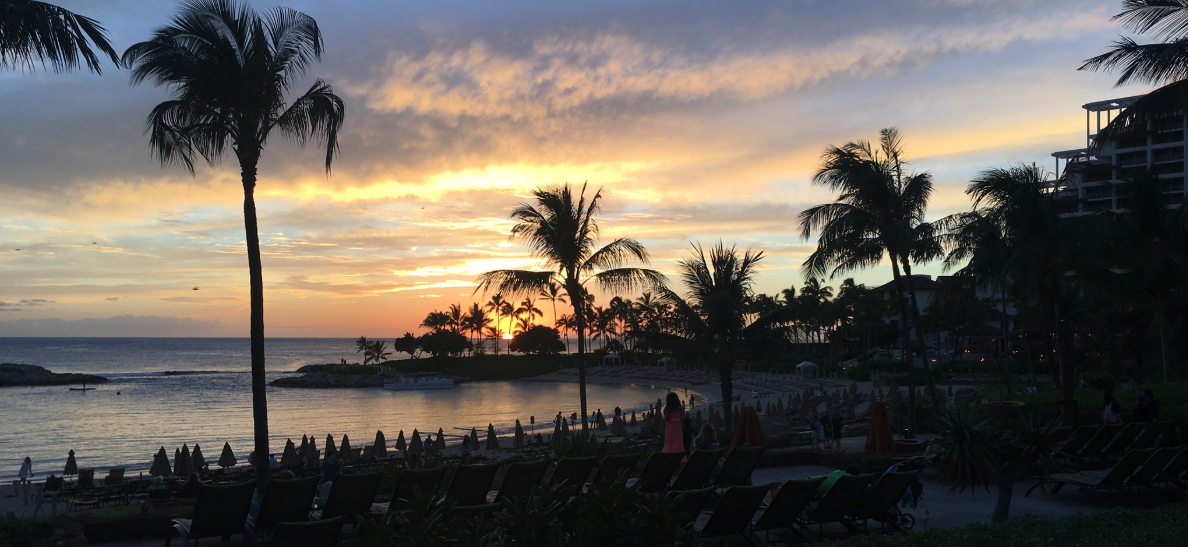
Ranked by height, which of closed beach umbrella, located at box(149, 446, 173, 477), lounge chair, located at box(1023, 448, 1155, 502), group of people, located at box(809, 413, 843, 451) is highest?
lounge chair, located at box(1023, 448, 1155, 502)

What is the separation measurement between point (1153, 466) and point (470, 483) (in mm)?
8377

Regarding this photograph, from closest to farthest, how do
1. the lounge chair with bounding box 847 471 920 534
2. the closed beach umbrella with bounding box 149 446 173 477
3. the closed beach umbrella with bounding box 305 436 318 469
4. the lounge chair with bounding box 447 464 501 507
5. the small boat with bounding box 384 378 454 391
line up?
the lounge chair with bounding box 847 471 920 534 < the lounge chair with bounding box 447 464 501 507 < the closed beach umbrella with bounding box 149 446 173 477 < the closed beach umbrella with bounding box 305 436 318 469 < the small boat with bounding box 384 378 454 391

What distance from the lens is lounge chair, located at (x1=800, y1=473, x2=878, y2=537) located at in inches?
288

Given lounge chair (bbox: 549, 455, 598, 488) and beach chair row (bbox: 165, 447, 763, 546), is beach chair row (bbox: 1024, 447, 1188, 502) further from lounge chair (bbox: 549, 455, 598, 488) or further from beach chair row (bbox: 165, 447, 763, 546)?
lounge chair (bbox: 549, 455, 598, 488)

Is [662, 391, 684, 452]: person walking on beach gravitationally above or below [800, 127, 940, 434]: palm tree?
below

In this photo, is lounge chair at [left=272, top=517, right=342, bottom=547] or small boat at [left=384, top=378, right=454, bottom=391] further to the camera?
small boat at [left=384, top=378, right=454, bottom=391]

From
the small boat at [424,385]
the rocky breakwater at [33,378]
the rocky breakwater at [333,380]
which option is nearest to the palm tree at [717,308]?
the small boat at [424,385]

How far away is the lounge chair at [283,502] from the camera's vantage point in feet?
22.4

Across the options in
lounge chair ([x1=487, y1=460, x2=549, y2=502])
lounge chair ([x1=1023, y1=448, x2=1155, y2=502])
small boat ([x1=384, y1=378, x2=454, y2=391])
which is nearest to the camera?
lounge chair ([x1=487, y1=460, x2=549, y2=502])

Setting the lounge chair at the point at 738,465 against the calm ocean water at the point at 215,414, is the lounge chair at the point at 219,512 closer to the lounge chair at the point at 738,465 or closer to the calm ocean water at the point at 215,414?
the lounge chair at the point at 738,465

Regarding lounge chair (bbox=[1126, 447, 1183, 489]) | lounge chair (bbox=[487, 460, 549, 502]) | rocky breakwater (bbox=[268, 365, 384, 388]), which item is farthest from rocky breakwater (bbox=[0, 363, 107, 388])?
lounge chair (bbox=[1126, 447, 1183, 489])

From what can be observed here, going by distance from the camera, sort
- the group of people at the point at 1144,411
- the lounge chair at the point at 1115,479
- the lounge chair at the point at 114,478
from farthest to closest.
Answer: the lounge chair at the point at 114,478 < the group of people at the point at 1144,411 < the lounge chair at the point at 1115,479

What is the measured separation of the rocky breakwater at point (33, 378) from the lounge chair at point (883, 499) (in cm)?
10546

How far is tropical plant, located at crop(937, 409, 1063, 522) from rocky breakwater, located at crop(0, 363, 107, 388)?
348ft
